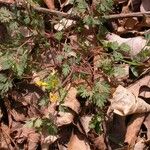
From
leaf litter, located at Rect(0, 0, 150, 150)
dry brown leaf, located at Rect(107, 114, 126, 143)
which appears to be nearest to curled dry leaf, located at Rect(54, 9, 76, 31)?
leaf litter, located at Rect(0, 0, 150, 150)

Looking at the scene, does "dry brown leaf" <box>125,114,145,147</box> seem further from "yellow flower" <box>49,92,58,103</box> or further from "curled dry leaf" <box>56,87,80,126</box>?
"yellow flower" <box>49,92,58,103</box>

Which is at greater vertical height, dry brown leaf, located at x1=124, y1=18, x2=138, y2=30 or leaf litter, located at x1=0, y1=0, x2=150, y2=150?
dry brown leaf, located at x1=124, y1=18, x2=138, y2=30

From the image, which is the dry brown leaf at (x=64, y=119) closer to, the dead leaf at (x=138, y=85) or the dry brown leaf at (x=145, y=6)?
the dead leaf at (x=138, y=85)

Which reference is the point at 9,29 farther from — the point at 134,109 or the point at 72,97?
the point at 134,109

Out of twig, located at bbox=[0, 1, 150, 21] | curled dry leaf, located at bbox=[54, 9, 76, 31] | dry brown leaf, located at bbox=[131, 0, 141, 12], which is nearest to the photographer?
twig, located at bbox=[0, 1, 150, 21]

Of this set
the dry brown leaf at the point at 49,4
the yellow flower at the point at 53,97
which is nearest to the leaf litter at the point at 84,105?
the yellow flower at the point at 53,97

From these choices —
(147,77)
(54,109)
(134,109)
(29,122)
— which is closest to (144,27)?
(147,77)

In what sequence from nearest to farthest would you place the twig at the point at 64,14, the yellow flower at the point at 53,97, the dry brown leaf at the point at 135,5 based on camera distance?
the yellow flower at the point at 53,97
the twig at the point at 64,14
the dry brown leaf at the point at 135,5

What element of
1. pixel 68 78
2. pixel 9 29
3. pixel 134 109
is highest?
pixel 9 29
